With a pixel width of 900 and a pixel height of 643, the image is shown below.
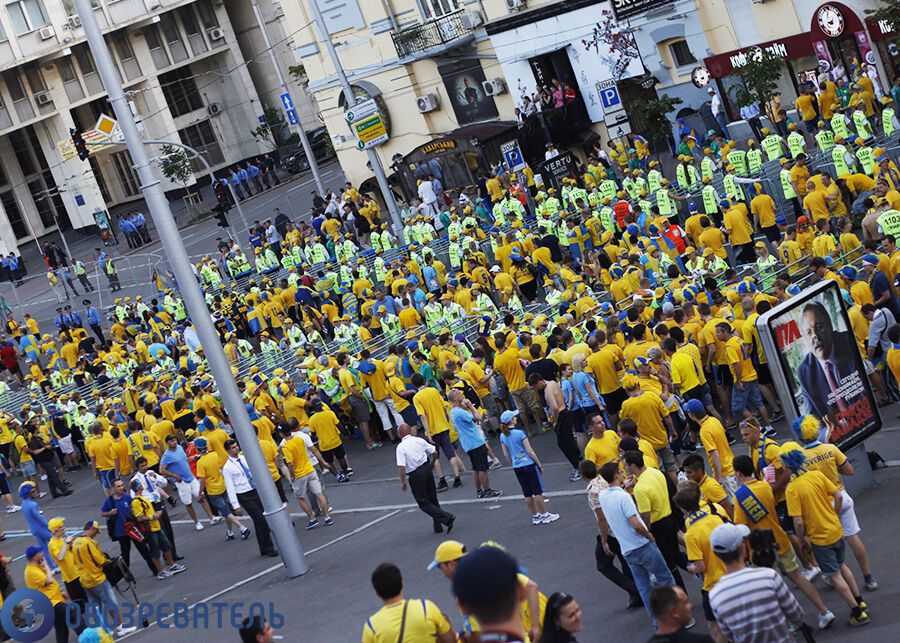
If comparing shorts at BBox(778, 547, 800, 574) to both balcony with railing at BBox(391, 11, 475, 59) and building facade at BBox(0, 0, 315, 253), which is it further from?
building facade at BBox(0, 0, 315, 253)

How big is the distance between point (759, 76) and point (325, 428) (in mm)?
16139

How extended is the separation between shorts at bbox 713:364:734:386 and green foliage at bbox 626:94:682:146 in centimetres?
1954

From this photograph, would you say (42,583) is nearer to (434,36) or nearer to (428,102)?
(434,36)

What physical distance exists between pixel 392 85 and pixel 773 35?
647 inches

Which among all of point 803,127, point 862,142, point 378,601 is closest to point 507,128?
point 803,127

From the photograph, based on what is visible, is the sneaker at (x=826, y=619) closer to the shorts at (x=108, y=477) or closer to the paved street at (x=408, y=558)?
the paved street at (x=408, y=558)

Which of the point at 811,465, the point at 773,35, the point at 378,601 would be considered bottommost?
the point at 378,601

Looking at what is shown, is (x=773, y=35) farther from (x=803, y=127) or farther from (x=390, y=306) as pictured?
(x=390, y=306)

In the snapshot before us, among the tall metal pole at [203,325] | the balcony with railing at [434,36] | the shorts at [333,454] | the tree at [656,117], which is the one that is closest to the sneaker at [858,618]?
the tall metal pole at [203,325]

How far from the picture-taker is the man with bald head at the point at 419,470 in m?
16.4

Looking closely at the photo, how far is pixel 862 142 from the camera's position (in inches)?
946

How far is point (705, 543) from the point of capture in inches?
402

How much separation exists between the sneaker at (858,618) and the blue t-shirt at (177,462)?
1256 centimetres

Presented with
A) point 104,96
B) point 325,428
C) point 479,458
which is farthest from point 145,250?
point 479,458
